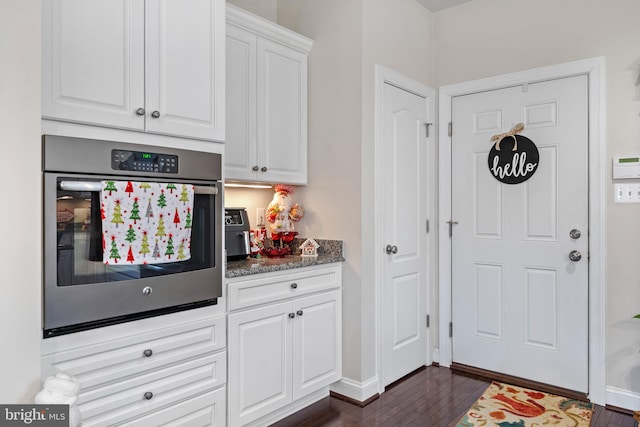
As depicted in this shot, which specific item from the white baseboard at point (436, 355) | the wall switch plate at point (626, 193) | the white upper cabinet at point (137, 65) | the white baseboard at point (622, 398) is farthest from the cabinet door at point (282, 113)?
the white baseboard at point (622, 398)

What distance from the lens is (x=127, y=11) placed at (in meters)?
1.73

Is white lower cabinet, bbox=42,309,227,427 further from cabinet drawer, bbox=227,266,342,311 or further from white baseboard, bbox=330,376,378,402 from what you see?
white baseboard, bbox=330,376,378,402

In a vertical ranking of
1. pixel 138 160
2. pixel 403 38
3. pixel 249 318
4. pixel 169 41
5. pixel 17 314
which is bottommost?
pixel 249 318

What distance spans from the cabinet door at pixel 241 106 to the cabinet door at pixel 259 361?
853mm

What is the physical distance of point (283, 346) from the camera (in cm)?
240

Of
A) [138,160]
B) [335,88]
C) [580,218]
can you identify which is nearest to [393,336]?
[580,218]

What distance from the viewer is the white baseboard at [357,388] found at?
107 inches

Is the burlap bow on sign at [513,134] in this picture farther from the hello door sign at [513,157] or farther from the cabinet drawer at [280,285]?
the cabinet drawer at [280,285]

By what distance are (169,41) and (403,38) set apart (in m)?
1.86

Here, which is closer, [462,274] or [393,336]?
[393,336]

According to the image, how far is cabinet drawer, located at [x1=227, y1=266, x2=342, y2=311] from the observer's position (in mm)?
2176

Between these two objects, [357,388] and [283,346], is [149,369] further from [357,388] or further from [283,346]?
[357,388]

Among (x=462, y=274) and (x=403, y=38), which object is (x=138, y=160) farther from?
(x=462, y=274)

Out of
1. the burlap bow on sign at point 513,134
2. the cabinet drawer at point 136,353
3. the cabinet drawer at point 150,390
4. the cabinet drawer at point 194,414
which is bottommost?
the cabinet drawer at point 194,414
